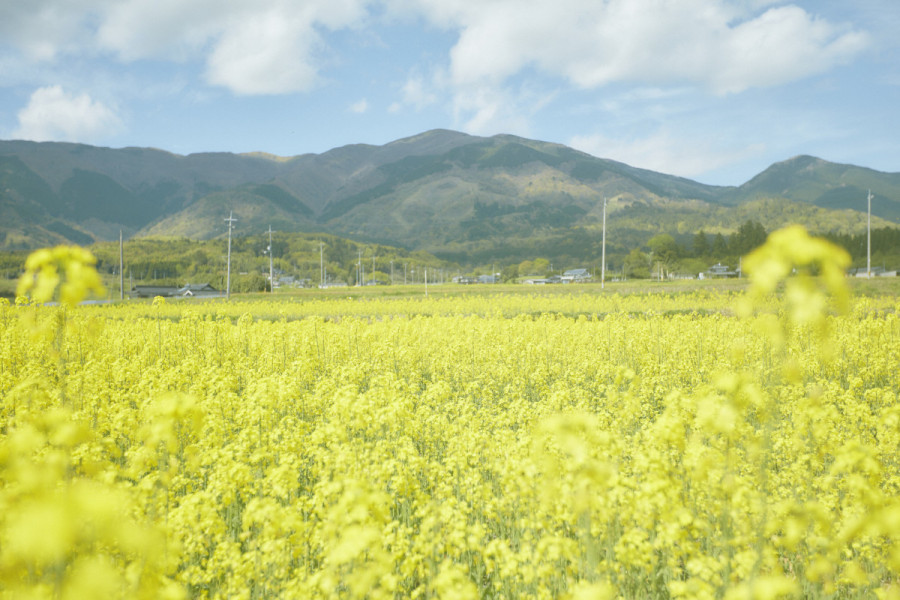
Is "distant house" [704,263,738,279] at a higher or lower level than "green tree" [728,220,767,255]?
lower

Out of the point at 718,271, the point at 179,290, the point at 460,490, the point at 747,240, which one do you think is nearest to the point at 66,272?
the point at 460,490

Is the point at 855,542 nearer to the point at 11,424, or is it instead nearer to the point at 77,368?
the point at 11,424

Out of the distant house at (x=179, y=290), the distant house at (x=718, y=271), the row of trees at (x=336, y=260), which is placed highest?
the row of trees at (x=336, y=260)

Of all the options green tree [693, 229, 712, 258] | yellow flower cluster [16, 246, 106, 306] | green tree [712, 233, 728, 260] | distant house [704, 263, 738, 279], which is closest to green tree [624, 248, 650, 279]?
green tree [693, 229, 712, 258]

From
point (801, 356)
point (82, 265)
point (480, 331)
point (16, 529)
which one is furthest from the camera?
point (480, 331)

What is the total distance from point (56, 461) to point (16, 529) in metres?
1.32

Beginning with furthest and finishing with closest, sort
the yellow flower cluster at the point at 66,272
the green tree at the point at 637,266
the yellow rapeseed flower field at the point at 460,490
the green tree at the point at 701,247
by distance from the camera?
the green tree at the point at 701,247 → the green tree at the point at 637,266 → the yellow flower cluster at the point at 66,272 → the yellow rapeseed flower field at the point at 460,490

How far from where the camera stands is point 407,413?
561 centimetres

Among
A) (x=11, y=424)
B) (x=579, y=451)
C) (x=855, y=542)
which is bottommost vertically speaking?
(x=855, y=542)

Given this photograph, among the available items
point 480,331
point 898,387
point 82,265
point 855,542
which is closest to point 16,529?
point 82,265

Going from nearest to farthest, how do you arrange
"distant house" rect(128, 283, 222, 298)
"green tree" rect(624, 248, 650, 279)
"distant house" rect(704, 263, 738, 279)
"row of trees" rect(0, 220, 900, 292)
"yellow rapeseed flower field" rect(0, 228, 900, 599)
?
"yellow rapeseed flower field" rect(0, 228, 900, 599) → "row of trees" rect(0, 220, 900, 292) → "distant house" rect(128, 283, 222, 298) → "distant house" rect(704, 263, 738, 279) → "green tree" rect(624, 248, 650, 279)

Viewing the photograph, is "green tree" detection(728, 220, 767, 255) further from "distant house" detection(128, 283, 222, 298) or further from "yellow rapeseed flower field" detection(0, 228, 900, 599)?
"distant house" detection(128, 283, 222, 298)

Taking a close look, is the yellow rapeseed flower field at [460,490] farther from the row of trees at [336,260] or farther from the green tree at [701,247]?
the green tree at [701,247]

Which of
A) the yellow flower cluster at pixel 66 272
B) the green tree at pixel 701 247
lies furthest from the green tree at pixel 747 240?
the yellow flower cluster at pixel 66 272
